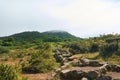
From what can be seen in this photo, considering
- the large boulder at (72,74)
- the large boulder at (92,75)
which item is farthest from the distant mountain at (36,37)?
the large boulder at (92,75)

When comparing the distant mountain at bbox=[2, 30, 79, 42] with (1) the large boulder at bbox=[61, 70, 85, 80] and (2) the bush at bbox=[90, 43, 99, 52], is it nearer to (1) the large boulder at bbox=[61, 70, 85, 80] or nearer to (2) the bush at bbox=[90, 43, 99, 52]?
(2) the bush at bbox=[90, 43, 99, 52]

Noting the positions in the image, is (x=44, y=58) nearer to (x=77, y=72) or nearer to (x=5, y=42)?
(x=77, y=72)

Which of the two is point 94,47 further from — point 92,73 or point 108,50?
point 92,73

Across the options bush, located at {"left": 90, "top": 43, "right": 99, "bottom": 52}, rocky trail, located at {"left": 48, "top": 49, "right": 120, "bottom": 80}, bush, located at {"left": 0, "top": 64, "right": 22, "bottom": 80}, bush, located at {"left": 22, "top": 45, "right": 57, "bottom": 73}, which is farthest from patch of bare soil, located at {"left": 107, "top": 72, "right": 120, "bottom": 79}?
bush, located at {"left": 90, "top": 43, "right": 99, "bottom": 52}

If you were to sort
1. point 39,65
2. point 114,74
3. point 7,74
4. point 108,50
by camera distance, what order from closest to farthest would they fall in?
point 7,74, point 114,74, point 39,65, point 108,50

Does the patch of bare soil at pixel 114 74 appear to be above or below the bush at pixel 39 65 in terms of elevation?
below

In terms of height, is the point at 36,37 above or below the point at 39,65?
below

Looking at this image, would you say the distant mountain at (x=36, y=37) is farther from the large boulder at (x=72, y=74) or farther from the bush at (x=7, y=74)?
the bush at (x=7, y=74)

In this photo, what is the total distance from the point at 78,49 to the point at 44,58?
16403mm

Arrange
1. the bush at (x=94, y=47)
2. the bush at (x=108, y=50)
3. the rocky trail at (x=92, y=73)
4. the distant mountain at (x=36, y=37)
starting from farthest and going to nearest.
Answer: the distant mountain at (x=36, y=37) → the bush at (x=94, y=47) → the bush at (x=108, y=50) → the rocky trail at (x=92, y=73)

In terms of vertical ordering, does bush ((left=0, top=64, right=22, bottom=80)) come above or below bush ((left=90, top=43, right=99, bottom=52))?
above

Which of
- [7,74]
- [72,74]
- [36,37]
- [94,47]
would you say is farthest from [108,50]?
[36,37]

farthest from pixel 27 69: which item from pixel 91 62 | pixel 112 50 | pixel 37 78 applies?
pixel 112 50

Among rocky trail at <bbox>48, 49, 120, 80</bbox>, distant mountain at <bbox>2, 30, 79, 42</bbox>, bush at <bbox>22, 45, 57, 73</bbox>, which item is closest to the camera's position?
rocky trail at <bbox>48, 49, 120, 80</bbox>
